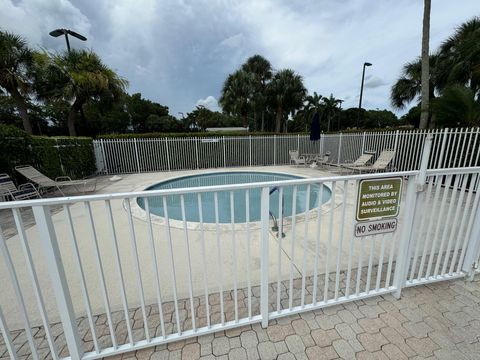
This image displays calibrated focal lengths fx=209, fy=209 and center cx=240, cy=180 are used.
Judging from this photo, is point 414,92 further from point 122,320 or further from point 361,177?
point 122,320

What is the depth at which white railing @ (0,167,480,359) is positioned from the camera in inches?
51.5

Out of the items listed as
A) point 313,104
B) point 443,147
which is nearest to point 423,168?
point 443,147

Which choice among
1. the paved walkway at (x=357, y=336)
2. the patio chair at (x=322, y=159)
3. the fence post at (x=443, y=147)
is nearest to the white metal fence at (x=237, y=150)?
the patio chair at (x=322, y=159)

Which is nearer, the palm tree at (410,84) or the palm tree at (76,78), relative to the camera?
the palm tree at (76,78)

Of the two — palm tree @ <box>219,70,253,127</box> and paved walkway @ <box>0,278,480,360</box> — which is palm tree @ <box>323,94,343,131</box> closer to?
palm tree @ <box>219,70,253,127</box>

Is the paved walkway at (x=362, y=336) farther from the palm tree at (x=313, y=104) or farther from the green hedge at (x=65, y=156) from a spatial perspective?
the palm tree at (x=313, y=104)

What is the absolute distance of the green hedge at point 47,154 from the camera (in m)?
5.22

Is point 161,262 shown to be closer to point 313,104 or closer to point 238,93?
point 238,93

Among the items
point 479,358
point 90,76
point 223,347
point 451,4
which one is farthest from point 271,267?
point 90,76

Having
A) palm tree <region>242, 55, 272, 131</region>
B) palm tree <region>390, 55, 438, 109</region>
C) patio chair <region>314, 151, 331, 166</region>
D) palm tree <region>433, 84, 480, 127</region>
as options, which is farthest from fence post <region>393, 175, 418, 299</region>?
palm tree <region>242, 55, 272, 131</region>

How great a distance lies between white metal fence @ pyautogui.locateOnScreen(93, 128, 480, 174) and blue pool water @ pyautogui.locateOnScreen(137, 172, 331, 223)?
213cm

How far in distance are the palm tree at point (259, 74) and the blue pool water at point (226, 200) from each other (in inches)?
357

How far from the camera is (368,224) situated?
1744mm

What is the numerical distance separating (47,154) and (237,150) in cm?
839
